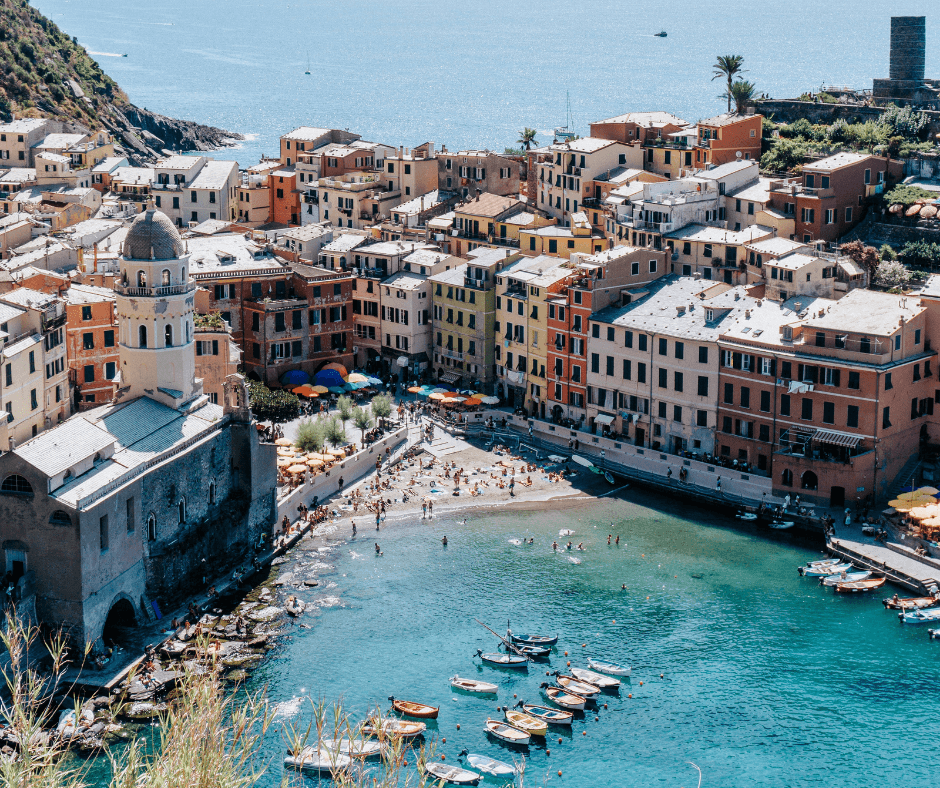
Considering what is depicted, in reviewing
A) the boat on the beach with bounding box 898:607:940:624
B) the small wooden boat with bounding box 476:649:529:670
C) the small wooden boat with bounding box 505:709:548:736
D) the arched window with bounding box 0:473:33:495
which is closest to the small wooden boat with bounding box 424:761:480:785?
the small wooden boat with bounding box 505:709:548:736

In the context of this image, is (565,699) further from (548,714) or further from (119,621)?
(119,621)

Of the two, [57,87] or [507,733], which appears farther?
[57,87]

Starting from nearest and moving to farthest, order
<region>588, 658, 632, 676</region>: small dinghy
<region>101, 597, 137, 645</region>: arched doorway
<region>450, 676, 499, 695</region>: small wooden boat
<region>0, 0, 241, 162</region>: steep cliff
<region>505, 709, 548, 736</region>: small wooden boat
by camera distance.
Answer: <region>505, 709, 548, 736</region>: small wooden boat
<region>450, 676, 499, 695</region>: small wooden boat
<region>588, 658, 632, 676</region>: small dinghy
<region>101, 597, 137, 645</region>: arched doorway
<region>0, 0, 241, 162</region>: steep cliff

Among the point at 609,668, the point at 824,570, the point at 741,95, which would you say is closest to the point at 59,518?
the point at 609,668

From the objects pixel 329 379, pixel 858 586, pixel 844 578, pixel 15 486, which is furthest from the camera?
pixel 329 379

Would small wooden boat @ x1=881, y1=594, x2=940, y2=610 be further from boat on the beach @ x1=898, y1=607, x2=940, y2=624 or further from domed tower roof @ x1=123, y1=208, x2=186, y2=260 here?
domed tower roof @ x1=123, y1=208, x2=186, y2=260

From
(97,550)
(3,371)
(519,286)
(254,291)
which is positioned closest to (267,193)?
(254,291)
